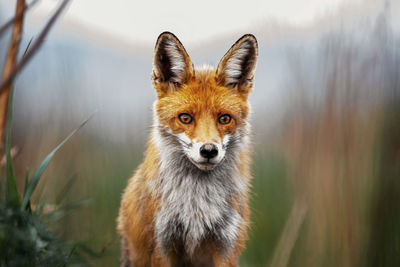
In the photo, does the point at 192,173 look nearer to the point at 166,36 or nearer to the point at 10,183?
the point at 166,36

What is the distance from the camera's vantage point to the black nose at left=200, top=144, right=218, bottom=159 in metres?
2.20

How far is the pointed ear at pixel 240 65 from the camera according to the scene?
2514 mm

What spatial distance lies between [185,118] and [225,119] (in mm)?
250

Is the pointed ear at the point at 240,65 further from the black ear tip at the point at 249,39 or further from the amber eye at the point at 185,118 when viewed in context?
the amber eye at the point at 185,118

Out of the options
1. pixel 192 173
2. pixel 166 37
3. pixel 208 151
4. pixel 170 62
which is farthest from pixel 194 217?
pixel 166 37

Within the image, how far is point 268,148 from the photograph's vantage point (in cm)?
319

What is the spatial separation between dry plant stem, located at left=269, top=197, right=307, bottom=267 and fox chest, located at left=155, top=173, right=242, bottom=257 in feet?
0.98

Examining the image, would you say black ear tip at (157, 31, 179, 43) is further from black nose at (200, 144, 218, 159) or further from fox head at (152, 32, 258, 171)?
black nose at (200, 144, 218, 159)

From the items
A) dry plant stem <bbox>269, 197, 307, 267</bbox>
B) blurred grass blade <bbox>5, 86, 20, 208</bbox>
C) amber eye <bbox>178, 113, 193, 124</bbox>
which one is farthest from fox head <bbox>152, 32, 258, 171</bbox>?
blurred grass blade <bbox>5, 86, 20, 208</bbox>

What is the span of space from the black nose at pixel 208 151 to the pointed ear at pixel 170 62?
0.62 m

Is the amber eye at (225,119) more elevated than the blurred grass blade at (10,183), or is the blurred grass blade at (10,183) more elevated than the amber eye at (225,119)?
the amber eye at (225,119)

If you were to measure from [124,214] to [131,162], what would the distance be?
0.62 metres

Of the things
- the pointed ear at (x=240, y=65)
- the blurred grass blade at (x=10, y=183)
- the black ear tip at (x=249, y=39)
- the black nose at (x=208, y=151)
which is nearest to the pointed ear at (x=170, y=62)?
the pointed ear at (x=240, y=65)

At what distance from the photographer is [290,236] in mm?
2514
